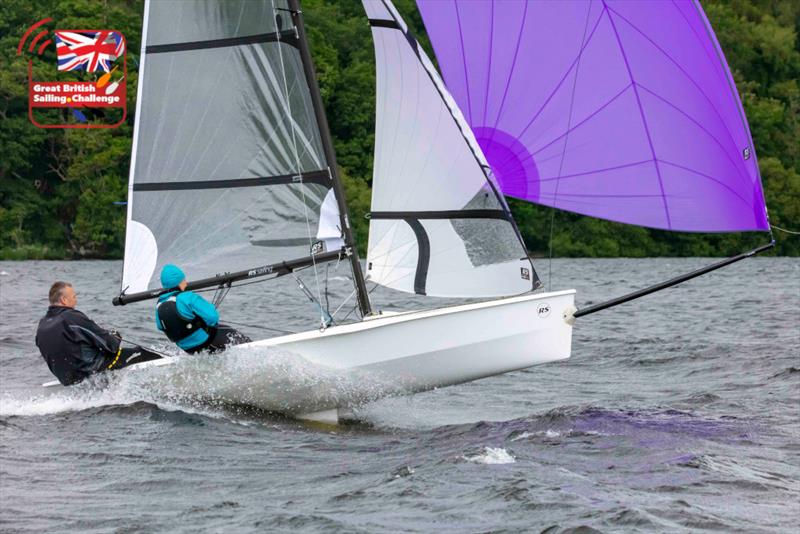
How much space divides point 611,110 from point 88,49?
4939cm

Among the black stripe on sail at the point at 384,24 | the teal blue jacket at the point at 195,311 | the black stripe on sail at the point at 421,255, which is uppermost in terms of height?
the black stripe on sail at the point at 384,24

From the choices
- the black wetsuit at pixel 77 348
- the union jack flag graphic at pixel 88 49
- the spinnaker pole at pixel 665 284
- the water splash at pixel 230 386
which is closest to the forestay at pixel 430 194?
the spinnaker pole at pixel 665 284

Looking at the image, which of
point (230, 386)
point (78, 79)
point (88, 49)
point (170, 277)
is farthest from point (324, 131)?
point (78, 79)

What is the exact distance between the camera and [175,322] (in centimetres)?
923

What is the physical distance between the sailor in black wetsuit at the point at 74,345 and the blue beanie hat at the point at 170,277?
569 mm

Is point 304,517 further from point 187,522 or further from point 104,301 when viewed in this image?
point 104,301

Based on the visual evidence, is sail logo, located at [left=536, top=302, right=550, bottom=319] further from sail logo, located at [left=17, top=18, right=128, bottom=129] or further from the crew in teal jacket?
sail logo, located at [left=17, top=18, right=128, bottom=129]

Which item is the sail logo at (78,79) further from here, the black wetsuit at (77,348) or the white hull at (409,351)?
the white hull at (409,351)

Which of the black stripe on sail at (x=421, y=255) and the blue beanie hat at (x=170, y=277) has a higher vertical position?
the black stripe on sail at (x=421, y=255)

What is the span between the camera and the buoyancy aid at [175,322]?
30.2 feet

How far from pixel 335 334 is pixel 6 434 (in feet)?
8.01

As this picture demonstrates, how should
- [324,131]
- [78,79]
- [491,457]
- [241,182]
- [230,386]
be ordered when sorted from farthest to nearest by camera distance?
1. [78,79]
2. [241,182]
3. [324,131]
4. [230,386]
5. [491,457]

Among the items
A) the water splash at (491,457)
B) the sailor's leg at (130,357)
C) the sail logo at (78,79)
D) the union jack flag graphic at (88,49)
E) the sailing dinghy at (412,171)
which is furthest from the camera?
the union jack flag graphic at (88,49)

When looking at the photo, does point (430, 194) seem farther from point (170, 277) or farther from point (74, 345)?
point (74, 345)
